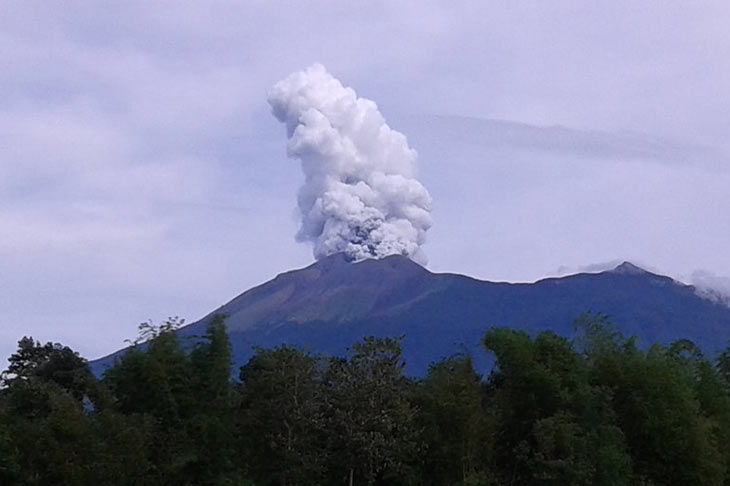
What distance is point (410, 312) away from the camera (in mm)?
179750

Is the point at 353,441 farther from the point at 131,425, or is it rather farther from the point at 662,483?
the point at 662,483

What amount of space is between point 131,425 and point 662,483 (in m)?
18.5

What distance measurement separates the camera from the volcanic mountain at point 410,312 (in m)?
167

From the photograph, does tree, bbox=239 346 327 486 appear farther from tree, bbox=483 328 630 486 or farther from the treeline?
tree, bbox=483 328 630 486

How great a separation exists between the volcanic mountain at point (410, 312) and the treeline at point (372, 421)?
119 metres

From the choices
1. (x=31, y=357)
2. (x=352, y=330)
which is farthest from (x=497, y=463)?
(x=352, y=330)

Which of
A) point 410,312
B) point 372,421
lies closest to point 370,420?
point 372,421

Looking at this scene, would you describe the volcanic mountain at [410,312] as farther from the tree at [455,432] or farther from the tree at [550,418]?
the tree at [455,432]

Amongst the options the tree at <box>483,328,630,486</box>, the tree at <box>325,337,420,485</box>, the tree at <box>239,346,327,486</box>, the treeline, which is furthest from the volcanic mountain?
the tree at <box>239,346,327,486</box>

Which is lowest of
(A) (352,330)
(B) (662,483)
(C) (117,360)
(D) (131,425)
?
(B) (662,483)

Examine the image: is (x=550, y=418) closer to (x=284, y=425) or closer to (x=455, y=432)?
(x=455, y=432)

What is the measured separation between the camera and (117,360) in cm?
3353

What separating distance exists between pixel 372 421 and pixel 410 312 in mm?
145186

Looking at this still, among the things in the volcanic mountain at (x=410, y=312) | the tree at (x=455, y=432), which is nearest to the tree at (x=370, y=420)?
the tree at (x=455, y=432)
